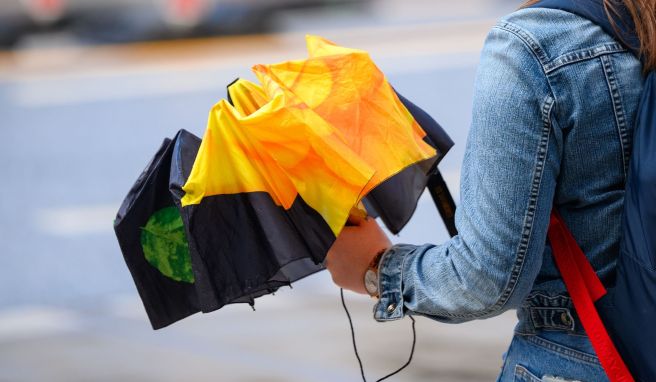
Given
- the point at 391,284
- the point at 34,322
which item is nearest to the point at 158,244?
the point at 391,284

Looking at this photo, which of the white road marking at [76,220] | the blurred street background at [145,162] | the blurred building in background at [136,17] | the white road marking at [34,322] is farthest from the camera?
the blurred building in background at [136,17]

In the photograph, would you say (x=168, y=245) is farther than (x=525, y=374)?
Yes

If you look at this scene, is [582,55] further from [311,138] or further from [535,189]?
[311,138]

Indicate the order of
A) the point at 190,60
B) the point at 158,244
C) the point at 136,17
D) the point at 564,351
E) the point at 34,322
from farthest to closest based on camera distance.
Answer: the point at 136,17 < the point at 190,60 < the point at 34,322 < the point at 158,244 < the point at 564,351

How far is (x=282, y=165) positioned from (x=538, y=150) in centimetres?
47

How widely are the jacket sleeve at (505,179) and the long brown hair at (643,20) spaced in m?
0.15

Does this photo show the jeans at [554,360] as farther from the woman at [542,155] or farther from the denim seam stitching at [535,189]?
the denim seam stitching at [535,189]

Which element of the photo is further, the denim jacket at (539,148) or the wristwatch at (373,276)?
the wristwatch at (373,276)

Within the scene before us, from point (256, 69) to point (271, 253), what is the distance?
0.36m

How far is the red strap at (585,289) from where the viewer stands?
1568mm

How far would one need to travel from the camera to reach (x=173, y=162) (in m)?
1.84

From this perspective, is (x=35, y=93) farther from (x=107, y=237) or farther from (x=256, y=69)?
(x=256, y=69)

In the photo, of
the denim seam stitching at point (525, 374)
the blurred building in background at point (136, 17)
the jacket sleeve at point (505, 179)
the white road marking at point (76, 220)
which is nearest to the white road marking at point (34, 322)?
the white road marking at point (76, 220)

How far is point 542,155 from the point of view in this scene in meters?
1.53
